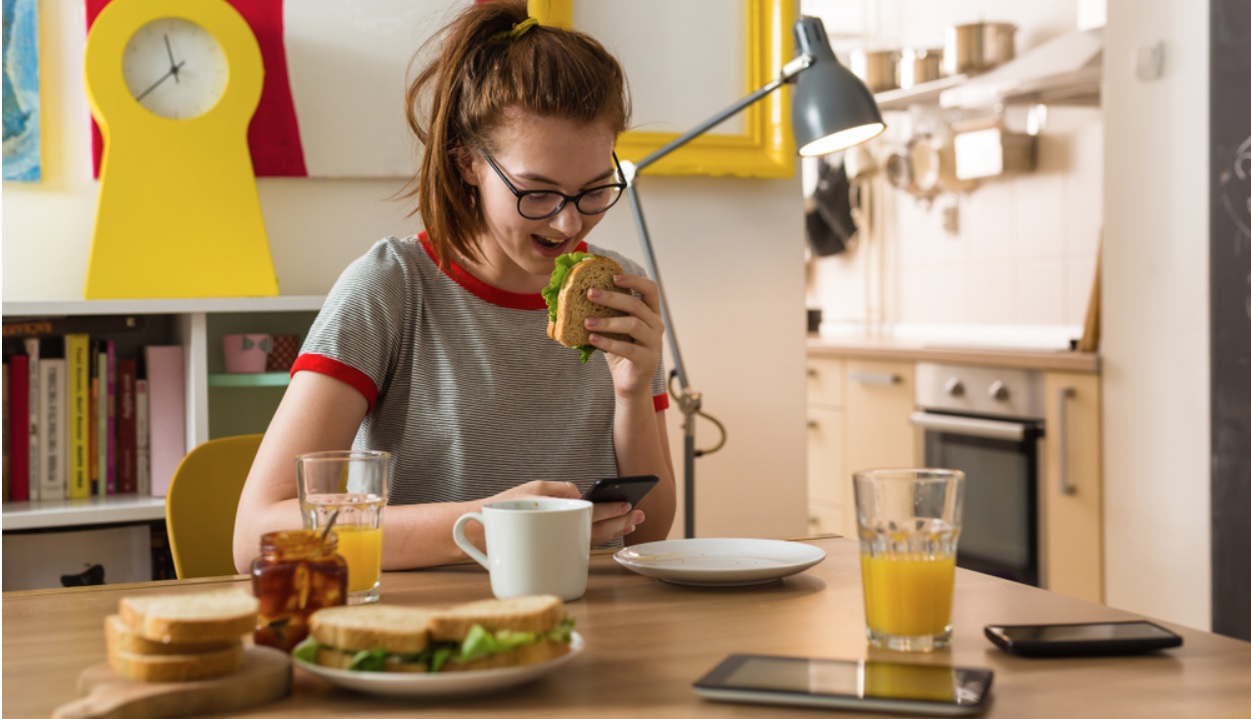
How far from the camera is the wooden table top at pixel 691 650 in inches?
31.0

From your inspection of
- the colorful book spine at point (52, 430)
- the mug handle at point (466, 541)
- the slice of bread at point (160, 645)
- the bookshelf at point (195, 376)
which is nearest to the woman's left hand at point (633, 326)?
the mug handle at point (466, 541)

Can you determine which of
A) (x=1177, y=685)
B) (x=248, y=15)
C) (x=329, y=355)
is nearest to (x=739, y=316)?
(x=248, y=15)

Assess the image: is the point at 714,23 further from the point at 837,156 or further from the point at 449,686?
the point at 837,156

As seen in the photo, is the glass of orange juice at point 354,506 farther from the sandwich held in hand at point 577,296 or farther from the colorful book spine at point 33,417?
the colorful book spine at point 33,417

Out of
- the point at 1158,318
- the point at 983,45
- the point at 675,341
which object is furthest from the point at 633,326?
the point at 983,45

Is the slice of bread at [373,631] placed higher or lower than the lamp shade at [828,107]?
lower

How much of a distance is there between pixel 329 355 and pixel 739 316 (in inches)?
50.4

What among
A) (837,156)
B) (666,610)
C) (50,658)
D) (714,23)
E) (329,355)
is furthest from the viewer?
(837,156)

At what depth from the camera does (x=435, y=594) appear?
3.71ft

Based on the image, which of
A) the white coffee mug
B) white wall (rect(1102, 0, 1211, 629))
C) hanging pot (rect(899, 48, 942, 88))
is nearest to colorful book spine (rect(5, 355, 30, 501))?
the white coffee mug

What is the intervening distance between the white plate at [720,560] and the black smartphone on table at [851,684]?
0.28 m

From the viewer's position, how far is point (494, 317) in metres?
1.63

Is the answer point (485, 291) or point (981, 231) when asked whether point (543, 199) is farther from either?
point (981, 231)

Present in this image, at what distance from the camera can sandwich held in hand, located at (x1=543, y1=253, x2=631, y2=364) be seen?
1.42 metres
